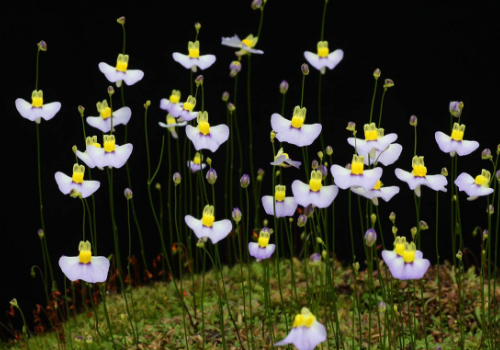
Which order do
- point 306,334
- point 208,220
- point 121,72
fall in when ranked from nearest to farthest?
point 306,334, point 208,220, point 121,72

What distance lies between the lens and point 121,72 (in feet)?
8.16

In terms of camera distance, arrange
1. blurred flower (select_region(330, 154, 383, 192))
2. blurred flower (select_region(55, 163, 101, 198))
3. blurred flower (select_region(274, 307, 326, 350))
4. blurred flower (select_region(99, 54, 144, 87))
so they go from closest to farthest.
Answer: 1. blurred flower (select_region(274, 307, 326, 350))
2. blurred flower (select_region(330, 154, 383, 192))
3. blurred flower (select_region(55, 163, 101, 198))
4. blurred flower (select_region(99, 54, 144, 87))

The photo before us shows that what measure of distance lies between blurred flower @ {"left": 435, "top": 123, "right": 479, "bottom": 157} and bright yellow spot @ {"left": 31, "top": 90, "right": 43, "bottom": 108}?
1442mm

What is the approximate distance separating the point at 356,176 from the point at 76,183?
3.12 feet

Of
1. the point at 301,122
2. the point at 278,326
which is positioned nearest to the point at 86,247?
the point at 301,122

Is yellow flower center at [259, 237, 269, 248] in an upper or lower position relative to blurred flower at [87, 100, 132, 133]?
lower

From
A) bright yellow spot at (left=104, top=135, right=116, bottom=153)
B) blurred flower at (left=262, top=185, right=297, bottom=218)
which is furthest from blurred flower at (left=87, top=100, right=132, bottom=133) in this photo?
blurred flower at (left=262, top=185, right=297, bottom=218)

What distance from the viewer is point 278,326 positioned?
9.75 feet

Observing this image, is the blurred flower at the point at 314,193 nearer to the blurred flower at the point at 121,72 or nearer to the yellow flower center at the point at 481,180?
the yellow flower center at the point at 481,180

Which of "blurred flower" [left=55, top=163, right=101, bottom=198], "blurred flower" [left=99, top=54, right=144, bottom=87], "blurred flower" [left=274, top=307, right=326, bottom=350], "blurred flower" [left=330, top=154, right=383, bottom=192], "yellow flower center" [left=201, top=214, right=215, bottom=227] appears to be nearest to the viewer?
"blurred flower" [left=274, top=307, right=326, bottom=350]

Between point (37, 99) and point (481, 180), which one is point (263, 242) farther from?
point (37, 99)

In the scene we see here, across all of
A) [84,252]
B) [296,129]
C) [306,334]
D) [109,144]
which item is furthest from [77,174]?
[306,334]

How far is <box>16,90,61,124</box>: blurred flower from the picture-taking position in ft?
8.07

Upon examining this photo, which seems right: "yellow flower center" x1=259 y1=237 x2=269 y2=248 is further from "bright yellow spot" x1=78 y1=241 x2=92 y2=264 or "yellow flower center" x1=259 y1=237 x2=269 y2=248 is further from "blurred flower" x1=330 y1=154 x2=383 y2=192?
"bright yellow spot" x1=78 y1=241 x2=92 y2=264
